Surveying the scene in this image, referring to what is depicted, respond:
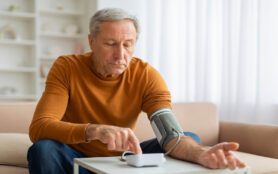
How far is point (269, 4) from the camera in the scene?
10.0ft

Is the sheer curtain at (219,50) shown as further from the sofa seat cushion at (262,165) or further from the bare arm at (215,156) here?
the bare arm at (215,156)

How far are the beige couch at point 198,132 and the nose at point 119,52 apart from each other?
72cm

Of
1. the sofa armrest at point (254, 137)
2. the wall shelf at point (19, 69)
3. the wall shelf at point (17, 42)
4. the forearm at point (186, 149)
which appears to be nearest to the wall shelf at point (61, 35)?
the wall shelf at point (17, 42)

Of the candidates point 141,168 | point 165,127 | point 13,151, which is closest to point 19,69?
point 13,151

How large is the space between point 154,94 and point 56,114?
0.41 meters

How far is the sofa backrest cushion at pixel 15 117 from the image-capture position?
222 centimetres

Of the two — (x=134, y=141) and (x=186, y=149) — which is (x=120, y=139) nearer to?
(x=134, y=141)

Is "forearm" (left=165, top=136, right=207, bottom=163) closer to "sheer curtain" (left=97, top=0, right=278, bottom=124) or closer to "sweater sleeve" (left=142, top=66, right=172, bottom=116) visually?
"sweater sleeve" (left=142, top=66, right=172, bottom=116)

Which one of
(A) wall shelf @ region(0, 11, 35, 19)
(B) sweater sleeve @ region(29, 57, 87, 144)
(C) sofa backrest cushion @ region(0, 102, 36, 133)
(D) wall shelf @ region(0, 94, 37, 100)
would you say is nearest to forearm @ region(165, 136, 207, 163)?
(B) sweater sleeve @ region(29, 57, 87, 144)

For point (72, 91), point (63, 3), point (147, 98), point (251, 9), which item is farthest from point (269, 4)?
point (63, 3)

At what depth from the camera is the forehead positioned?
161 centimetres

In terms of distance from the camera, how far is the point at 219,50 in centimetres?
354

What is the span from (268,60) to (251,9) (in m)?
0.45

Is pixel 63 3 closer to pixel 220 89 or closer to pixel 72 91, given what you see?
pixel 220 89
